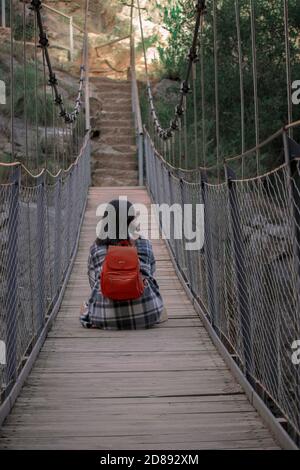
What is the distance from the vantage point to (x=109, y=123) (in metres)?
12.0

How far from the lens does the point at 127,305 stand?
3293mm

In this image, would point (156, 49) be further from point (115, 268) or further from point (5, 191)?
point (5, 191)

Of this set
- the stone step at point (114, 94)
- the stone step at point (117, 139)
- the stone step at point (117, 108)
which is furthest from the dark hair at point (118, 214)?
the stone step at point (114, 94)

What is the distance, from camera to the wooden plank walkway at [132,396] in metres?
1.84

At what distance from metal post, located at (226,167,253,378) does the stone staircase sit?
312 inches

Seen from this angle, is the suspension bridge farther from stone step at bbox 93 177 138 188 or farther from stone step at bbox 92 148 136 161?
stone step at bbox 92 148 136 161

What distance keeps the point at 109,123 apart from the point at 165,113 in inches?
33.5

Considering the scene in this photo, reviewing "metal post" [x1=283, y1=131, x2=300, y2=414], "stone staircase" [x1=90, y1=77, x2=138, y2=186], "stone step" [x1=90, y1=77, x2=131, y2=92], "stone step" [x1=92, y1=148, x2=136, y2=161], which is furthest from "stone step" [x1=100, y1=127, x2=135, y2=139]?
"metal post" [x1=283, y1=131, x2=300, y2=414]

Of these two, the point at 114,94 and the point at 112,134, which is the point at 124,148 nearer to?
the point at 112,134

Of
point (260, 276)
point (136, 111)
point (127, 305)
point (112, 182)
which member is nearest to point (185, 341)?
point (127, 305)

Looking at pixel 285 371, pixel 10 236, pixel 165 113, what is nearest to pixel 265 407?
pixel 285 371

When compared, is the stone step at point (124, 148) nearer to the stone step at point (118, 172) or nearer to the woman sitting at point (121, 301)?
the stone step at point (118, 172)

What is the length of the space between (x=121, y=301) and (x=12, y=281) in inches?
37.5

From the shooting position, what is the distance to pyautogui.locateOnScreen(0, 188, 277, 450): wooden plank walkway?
1841mm
